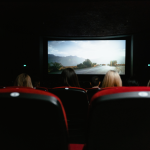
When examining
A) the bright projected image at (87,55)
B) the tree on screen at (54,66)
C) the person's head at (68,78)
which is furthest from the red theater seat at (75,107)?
the tree on screen at (54,66)

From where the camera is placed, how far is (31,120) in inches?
23.3

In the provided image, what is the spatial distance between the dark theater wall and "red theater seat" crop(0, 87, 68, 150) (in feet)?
14.3

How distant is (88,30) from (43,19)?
90.1 inches

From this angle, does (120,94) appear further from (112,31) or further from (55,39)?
(55,39)

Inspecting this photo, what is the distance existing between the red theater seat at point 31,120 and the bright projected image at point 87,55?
713cm

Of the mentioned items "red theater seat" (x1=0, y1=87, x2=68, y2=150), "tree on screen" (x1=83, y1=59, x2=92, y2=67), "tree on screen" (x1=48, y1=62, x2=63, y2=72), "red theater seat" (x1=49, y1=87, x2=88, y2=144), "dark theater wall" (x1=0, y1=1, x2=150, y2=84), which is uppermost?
"dark theater wall" (x1=0, y1=1, x2=150, y2=84)

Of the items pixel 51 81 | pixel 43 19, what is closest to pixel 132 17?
pixel 43 19

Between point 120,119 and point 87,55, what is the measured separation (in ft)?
23.9

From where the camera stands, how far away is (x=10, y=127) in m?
0.60

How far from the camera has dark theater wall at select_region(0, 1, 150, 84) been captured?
4535 millimetres

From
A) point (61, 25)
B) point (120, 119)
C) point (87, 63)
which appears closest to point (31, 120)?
point (120, 119)

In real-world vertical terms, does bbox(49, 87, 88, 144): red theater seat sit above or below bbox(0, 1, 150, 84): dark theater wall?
below

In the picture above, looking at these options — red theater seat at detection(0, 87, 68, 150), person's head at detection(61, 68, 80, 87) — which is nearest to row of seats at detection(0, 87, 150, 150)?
red theater seat at detection(0, 87, 68, 150)

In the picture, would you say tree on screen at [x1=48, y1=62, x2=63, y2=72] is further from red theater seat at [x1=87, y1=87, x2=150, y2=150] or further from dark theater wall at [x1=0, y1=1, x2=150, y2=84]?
red theater seat at [x1=87, y1=87, x2=150, y2=150]
